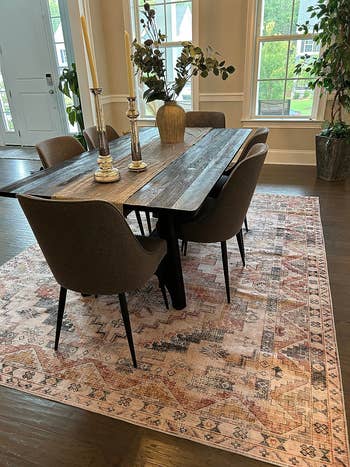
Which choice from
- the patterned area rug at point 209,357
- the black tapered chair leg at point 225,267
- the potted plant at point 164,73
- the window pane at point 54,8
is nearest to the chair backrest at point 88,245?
the patterned area rug at point 209,357

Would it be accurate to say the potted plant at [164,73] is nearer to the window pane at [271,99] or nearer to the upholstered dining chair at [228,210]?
the upholstered dining chair at [228,210]

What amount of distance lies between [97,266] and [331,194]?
2875mm

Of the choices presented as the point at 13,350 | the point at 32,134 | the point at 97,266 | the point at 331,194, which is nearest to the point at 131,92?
the point at 97,266

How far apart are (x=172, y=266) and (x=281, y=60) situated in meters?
3.50

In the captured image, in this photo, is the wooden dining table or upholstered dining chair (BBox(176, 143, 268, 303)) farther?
upholstered dining chair (BBox(176, 143, 268, 303))

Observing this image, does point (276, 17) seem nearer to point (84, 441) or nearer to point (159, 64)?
point (159, 64)

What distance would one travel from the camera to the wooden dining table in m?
1.43

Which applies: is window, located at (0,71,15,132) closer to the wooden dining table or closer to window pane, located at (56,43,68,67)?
window pane, located at (56,43,68,67)

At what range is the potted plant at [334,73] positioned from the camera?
318 cm

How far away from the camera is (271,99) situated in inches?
169

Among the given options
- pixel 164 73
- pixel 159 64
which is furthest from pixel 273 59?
pixel 159 64

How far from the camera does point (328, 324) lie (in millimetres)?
1734

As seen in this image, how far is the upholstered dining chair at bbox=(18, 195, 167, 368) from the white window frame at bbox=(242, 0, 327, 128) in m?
3.45

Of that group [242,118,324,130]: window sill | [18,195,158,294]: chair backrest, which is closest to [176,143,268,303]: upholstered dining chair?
[18,195,158,294]: chair backrest
